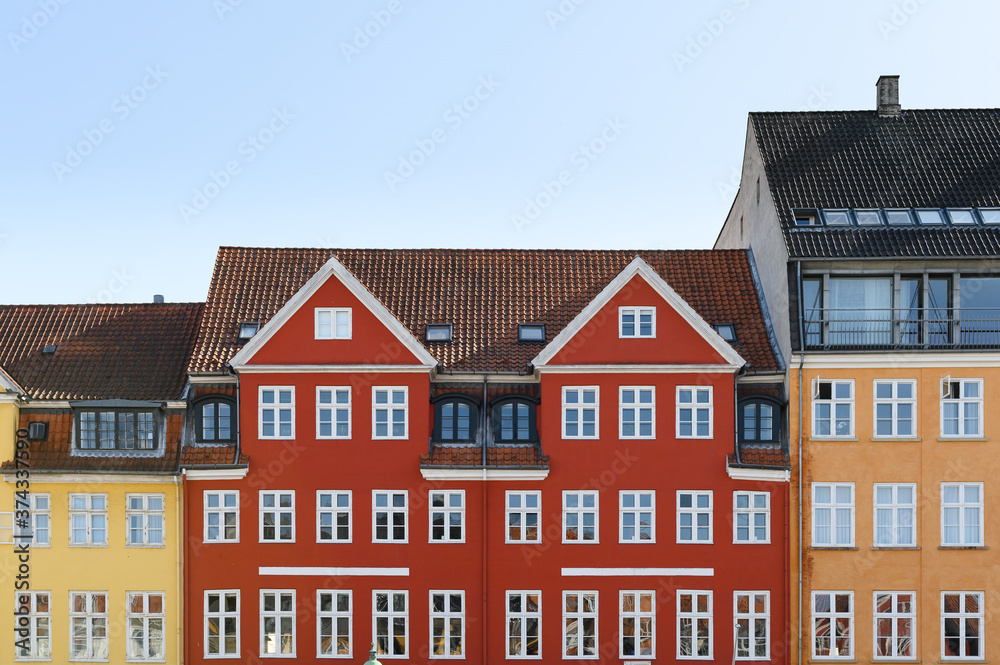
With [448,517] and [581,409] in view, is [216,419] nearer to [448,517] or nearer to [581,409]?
[448,517]

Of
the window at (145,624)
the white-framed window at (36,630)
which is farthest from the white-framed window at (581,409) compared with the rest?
the white-framed window at (36,630)

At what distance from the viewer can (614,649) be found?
26.0 metres

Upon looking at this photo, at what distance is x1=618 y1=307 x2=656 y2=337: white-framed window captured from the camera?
85.5ft

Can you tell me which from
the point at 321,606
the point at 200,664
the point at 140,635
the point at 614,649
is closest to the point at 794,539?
the point at 614,649

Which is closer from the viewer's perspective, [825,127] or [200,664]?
[200,664]

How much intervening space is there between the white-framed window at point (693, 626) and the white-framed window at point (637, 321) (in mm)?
7778

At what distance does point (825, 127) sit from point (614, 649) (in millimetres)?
18901

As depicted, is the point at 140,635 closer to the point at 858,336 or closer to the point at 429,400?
the point at 429,400

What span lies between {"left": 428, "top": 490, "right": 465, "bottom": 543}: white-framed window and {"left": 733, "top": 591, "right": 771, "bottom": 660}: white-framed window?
8414mm

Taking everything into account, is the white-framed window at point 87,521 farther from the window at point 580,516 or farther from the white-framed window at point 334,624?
the window at point 580,516

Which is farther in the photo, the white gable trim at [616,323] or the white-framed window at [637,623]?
the white-framed window at [637,623]

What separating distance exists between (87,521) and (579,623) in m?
15.0

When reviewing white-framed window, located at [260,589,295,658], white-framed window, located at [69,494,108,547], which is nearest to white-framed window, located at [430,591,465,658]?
white-framed window, located at [260,589,295,658]

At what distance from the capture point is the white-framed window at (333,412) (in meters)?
26.2
